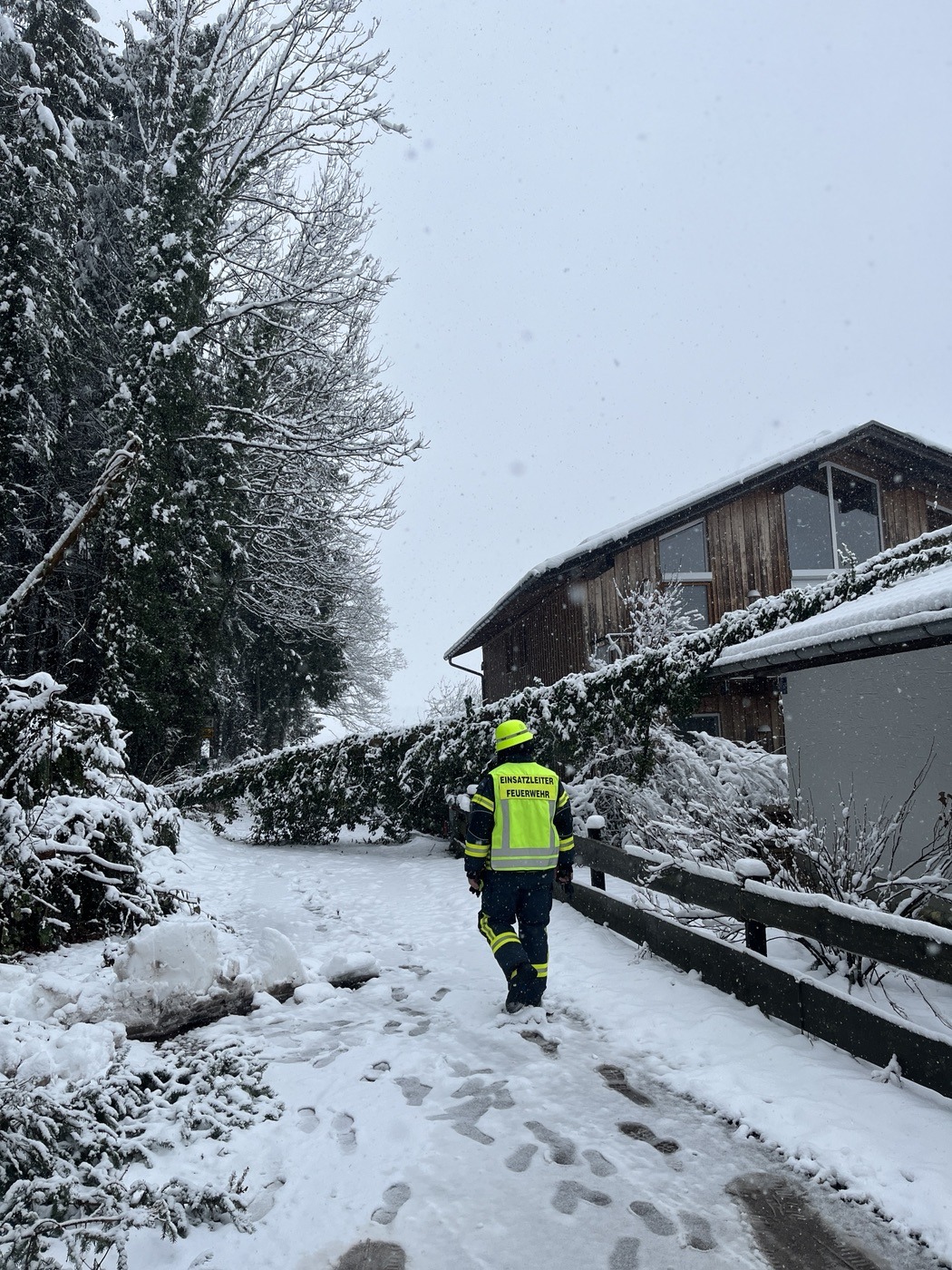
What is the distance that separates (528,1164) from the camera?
3.15 metres

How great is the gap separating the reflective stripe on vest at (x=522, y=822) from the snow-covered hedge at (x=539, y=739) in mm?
4179

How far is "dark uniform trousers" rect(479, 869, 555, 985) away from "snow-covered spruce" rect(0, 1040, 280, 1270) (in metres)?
1.82

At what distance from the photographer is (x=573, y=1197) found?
2928 millimetres

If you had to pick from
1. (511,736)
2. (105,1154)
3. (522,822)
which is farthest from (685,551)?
(105,1154)

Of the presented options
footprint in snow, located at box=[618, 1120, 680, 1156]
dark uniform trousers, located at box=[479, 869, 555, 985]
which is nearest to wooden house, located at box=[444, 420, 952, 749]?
dark uniform trousers, located at box=[479, 869, 555, 985]

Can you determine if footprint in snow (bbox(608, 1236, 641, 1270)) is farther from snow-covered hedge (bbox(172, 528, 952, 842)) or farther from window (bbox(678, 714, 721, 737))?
window (bbox(678, 714, 721, 737))

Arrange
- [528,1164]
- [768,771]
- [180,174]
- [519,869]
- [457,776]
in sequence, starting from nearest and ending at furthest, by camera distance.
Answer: [528,1164]
[519,869]
[768,771]
[457,776]
[180,174]

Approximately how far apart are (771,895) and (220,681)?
18.3 metres

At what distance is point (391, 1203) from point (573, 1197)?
659 millimetres

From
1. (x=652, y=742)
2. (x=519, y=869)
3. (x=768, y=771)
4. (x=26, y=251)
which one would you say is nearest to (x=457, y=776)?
(x=652, y=742)

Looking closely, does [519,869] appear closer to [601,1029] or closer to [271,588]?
[601,1029]

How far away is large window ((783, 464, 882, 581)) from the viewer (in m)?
18.6

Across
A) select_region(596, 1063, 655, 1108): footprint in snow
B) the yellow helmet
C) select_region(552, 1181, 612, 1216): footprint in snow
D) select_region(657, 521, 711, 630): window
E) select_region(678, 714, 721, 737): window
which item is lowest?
select_region(596, 1063, 655, 1108): footprint in snow

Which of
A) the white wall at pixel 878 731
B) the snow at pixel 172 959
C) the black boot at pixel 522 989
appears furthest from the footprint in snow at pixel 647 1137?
the white wall at pixel 878 731
